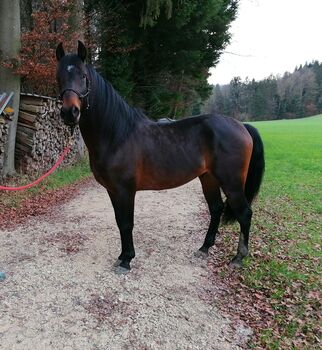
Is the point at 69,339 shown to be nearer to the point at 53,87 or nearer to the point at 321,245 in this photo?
the point at 321,245

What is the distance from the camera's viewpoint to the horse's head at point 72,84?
278cm

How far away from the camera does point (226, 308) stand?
2.95 m

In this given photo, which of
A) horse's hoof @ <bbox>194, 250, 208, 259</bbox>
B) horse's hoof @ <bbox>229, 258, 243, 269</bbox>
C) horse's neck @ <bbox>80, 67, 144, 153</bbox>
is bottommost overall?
horse's hoof @ <bbox>194, 250, 208, 259</bbox>

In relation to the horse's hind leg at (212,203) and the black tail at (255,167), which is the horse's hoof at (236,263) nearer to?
the horse's hind leg at (212,203)

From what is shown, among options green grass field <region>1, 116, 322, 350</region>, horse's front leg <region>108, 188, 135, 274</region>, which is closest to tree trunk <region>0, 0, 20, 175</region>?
green grass field <region>1, 116, 322, 350</region>

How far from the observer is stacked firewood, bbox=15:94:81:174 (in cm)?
750

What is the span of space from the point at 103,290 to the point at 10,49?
18.8 feet

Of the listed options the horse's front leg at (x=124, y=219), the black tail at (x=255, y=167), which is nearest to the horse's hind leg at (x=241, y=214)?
the black tail at (x=255, y=167)

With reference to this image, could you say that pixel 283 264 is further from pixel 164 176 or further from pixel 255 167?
pixel 164 176

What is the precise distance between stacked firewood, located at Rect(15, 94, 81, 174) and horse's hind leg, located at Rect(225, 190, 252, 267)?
221 inches

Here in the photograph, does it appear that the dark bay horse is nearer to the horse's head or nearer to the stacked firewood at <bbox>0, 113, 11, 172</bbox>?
the horse's head

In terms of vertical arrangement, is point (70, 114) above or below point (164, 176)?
above

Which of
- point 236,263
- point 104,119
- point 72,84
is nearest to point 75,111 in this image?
point 72,84

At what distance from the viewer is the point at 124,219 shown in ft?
11.3
